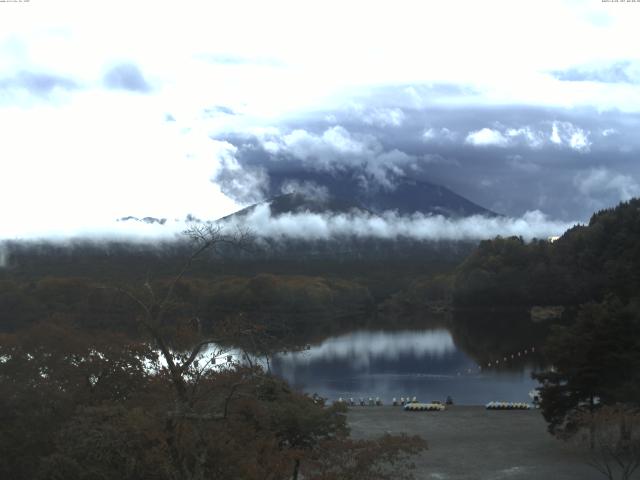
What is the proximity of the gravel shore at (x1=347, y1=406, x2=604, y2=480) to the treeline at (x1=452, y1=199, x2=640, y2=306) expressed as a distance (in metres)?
54.9

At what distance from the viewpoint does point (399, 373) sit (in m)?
57.3

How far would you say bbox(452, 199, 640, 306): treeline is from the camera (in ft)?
316

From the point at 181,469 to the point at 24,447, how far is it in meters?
7.56

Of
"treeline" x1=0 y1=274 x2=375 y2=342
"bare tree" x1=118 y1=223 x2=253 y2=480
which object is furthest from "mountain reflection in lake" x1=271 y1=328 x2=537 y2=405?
"bare tree" x1=118 y1=223 x2=253 y2=480

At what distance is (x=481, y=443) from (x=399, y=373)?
94.7 ft

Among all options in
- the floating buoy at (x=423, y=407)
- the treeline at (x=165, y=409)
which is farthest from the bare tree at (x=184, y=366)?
the floating buoy at (x=423, y=407)

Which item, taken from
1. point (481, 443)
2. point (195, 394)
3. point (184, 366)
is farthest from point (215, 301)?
point (184, 366)

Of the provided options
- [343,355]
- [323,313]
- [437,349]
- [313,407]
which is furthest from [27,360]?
[323,313]

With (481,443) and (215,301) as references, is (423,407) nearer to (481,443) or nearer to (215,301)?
(481,443)

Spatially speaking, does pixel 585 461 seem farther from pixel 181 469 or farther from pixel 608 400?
pixel 181 469

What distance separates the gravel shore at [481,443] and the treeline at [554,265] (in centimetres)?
5493

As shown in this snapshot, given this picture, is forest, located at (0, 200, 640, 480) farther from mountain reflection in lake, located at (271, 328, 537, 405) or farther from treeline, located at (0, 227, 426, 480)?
mountain reflection in lake, located at (271, 328, 537, 405)

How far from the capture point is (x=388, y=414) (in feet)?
118

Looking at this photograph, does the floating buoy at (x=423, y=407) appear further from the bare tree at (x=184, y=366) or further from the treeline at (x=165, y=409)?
the bare tree at (x=184, y=366)
